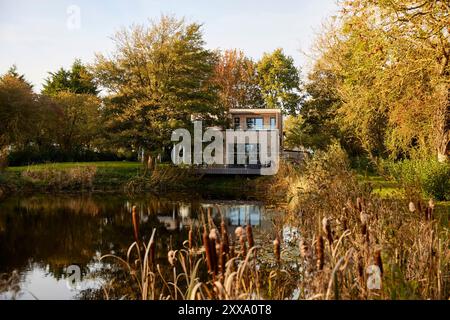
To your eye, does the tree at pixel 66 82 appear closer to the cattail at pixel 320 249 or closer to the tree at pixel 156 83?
the tree at pixel 156 83

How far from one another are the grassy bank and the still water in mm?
2428

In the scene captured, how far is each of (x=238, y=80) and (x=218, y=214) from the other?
119ft

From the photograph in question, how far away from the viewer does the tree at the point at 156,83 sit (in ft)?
87.4

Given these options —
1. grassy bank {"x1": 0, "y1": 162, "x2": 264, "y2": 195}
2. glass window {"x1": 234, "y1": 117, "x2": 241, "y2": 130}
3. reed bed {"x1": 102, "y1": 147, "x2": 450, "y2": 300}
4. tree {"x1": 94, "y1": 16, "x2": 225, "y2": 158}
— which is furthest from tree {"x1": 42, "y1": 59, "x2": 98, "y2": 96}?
reed bed {"x1": 102, "y1": 147, "x2": 450, "y2": 300}

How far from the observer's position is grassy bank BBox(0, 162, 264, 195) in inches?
910

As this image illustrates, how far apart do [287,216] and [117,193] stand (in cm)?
1207

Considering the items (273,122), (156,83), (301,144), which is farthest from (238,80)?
(156,83)

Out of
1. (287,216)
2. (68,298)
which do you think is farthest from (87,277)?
(287,216)

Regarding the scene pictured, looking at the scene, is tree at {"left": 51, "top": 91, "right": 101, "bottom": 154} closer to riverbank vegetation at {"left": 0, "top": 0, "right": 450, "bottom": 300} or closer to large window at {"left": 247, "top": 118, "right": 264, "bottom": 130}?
riverbank vegetation at {"left": 0, "top": 0, "right": 450, "bottom": 300}

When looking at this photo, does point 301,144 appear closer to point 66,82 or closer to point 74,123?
point 74,123

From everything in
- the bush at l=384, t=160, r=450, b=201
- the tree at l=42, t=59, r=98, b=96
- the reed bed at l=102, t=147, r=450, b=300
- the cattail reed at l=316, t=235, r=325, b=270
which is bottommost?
the reed bed at l=102, t=147, r=450, b=300

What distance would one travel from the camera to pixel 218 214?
51.0 feet

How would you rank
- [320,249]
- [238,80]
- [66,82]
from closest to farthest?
[320,249] → [66,82] → [238,80]

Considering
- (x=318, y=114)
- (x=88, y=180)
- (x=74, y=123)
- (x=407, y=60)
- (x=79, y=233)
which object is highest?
(x=318, y=114)
